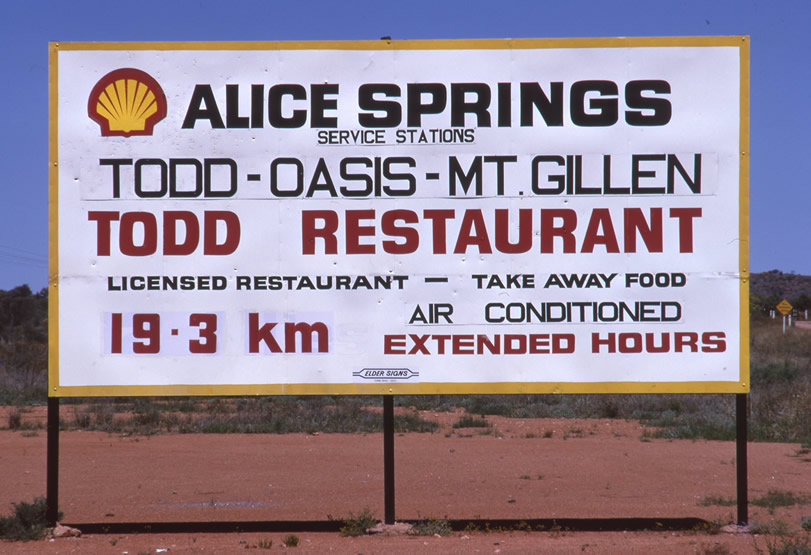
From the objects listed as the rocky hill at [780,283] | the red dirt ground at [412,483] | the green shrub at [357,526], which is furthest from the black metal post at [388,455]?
the rocky hill at [780,283]

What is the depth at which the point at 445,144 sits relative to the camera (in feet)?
29.7

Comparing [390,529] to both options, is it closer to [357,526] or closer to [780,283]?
[357,526]

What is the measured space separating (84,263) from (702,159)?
19.5 feet

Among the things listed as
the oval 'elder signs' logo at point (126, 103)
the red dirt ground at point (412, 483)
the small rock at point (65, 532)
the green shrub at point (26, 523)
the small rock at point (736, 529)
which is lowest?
the red dirt ground at point (412, 483)

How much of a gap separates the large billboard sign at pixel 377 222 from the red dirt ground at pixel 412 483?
1467 millimetres

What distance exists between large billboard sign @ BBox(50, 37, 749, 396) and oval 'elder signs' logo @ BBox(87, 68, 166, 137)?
2cm

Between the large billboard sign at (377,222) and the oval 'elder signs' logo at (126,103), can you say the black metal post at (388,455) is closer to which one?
the large billboard sign at (377,222)

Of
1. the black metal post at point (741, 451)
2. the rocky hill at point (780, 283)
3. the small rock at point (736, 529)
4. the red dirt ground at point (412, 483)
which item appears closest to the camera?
the red dirt ground at point (412, 483)

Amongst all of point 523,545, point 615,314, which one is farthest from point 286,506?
point 615,314

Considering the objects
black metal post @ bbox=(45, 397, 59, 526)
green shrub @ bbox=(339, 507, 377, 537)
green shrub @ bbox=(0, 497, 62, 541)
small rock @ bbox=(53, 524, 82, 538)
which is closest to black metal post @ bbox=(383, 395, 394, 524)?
green shrub @ bbox=(339, 507, 377, 537)

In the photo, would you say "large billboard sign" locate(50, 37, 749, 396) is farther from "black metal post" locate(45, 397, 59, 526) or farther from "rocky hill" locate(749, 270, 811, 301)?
"rocky hill" locate(749, 270, 811, 301)

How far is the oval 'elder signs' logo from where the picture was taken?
9047mm

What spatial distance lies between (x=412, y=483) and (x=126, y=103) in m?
6.83

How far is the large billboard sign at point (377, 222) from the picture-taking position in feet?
29.5
